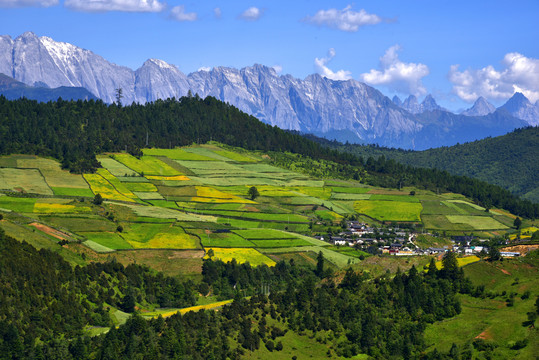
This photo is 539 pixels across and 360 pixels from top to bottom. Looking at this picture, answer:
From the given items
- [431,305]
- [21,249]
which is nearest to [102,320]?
[21,249]

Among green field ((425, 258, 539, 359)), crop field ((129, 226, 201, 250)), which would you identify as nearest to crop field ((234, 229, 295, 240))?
crop field ((129, 226, 201, 250))

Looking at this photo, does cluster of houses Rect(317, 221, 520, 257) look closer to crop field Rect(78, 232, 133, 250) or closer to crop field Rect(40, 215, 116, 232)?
crop field Rect(78, 232, 133, 250)

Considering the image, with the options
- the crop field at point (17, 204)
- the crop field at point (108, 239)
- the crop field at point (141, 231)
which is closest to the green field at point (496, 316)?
the crop field at point (108, 239)

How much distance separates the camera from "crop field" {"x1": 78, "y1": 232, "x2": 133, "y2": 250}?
473ft

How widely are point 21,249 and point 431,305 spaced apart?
6820 centimetres

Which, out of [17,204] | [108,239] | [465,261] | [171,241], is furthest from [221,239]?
[465,261]

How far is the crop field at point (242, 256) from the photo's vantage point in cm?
14725

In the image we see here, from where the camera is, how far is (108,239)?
14812 centimetres

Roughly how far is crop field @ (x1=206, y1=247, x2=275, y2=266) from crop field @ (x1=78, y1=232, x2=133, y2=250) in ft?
60.3

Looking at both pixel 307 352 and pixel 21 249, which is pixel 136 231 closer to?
pixel 21 249

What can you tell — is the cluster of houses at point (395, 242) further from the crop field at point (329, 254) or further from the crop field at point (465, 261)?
the crop field at point (465, 261)

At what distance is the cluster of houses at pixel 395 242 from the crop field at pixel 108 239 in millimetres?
54500

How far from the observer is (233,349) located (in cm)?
9256

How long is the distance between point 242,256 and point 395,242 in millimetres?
48858
